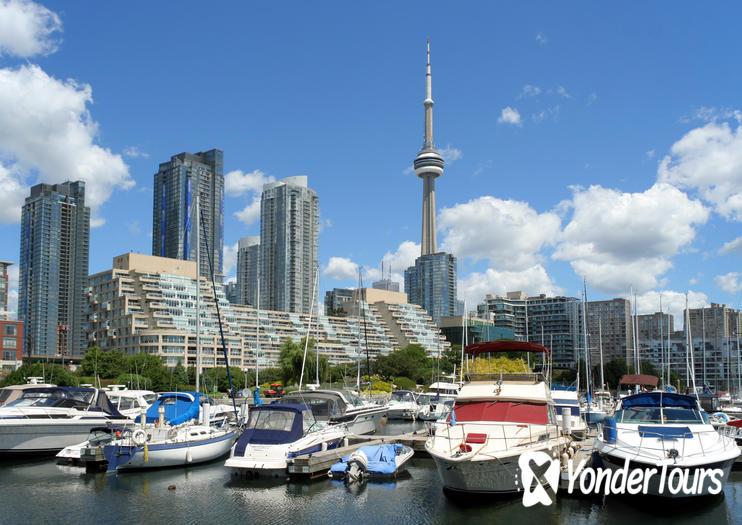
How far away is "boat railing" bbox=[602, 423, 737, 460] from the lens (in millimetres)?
19141

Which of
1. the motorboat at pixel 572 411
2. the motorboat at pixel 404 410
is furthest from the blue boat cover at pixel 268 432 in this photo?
the motorboat at pixel 404 410

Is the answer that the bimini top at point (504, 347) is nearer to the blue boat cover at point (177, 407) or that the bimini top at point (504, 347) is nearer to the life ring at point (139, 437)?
the life ring at point (139, 437)

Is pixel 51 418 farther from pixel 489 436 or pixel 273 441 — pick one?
pixel 489 436

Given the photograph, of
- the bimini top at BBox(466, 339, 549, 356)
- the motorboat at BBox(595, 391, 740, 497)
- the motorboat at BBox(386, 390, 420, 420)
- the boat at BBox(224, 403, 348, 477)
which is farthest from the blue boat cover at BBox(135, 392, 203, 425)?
the motorboat at BBox(386, 390, 420, 420)

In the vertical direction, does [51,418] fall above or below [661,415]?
below

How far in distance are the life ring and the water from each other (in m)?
1.28

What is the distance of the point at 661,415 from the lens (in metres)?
22.0

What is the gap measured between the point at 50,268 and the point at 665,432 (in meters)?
198

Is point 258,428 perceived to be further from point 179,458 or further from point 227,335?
point 227,335

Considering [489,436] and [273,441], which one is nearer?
[489,436]

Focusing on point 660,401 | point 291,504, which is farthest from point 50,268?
point 660,401

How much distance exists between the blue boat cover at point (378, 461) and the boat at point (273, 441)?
1529mm

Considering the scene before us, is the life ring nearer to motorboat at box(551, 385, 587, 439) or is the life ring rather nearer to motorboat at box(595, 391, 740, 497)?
motorboat at box(595, 391, 740, 497)

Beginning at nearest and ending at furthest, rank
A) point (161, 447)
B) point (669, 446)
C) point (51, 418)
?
point (669, 446), point (161, 447), point (51, 418)
